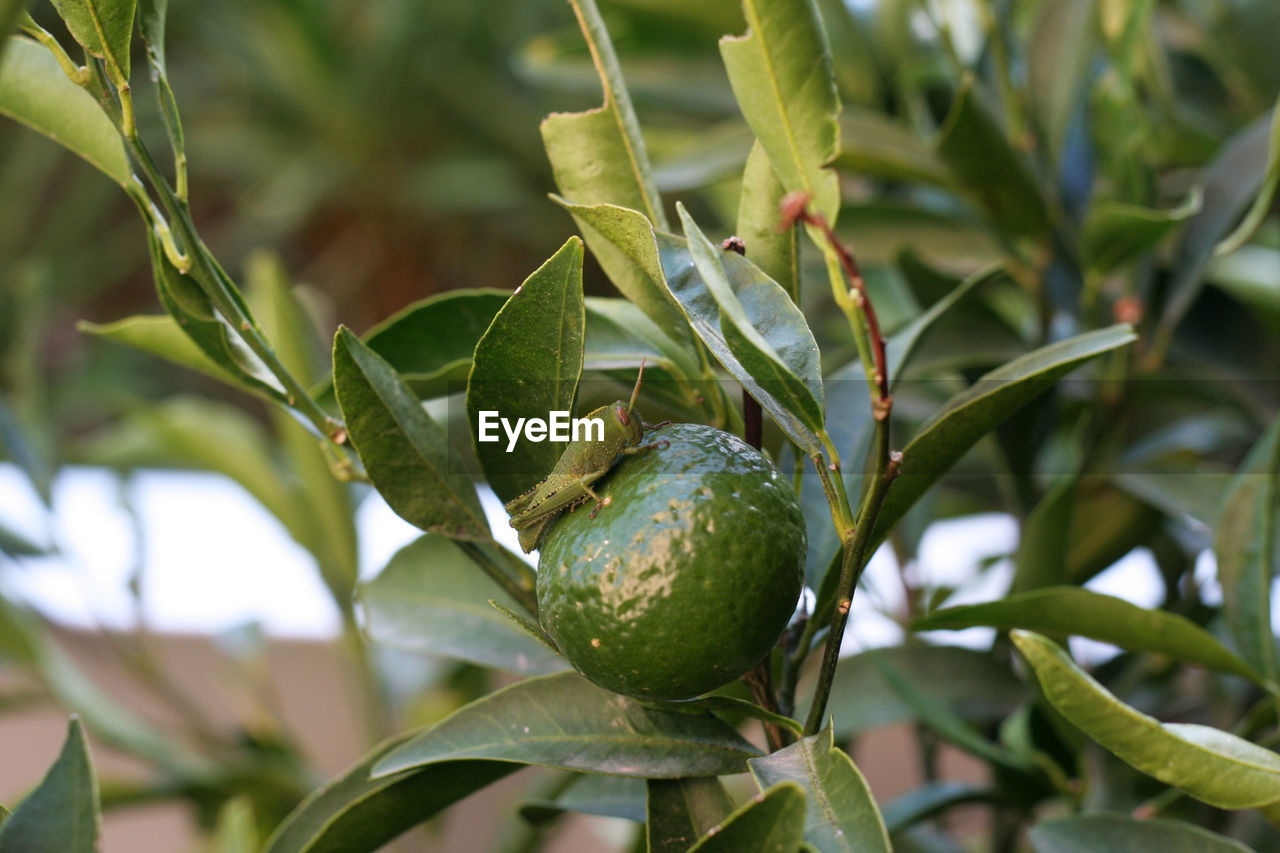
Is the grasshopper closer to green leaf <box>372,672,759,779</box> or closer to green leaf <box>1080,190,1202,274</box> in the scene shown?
green leaf <box>372,672,759,779</box>

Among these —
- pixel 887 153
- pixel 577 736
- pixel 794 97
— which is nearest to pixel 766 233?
pixel 794 97

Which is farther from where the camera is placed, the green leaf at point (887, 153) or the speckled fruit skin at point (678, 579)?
the green leaf at point (887, 153)

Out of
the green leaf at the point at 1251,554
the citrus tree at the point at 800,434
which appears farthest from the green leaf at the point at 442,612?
the green leaf at the point at 1251,554

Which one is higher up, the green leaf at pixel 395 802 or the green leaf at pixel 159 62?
the green leaf at pixel 159 62

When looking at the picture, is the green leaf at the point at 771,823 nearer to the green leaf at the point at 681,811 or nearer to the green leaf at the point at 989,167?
the green leaf at the point at 681,811

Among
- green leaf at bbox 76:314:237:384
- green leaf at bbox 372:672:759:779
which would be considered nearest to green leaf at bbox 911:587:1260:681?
green leaf at bbox 372:672:759:779

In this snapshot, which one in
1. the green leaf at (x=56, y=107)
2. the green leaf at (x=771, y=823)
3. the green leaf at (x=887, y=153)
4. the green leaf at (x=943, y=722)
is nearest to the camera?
the green leaf at (x=771, y=823)
